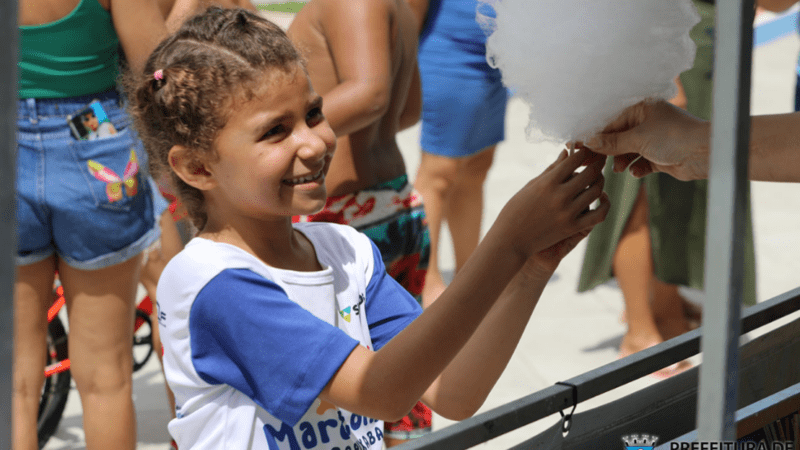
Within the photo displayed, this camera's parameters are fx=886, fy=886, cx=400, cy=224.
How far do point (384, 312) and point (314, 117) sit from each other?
0.38m

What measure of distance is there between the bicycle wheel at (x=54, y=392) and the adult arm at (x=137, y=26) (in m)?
1.27

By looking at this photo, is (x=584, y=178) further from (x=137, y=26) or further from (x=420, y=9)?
(x=420, y=9)

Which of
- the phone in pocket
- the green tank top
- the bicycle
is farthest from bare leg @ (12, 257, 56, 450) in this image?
the bicycle

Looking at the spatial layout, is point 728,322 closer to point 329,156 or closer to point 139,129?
point 329,156

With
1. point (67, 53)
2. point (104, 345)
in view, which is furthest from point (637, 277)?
point (67, 53)

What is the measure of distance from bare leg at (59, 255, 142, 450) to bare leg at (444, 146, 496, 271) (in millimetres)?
1743

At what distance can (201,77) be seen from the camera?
139cm

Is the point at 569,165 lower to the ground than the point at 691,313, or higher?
lower

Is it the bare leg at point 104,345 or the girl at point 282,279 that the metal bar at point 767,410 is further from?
the bare leg at point 104,345

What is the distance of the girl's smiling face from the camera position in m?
1.35

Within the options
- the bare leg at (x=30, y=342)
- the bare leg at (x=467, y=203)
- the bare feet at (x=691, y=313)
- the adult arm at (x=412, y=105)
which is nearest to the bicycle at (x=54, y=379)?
the bare leg at (x=30, y=342)

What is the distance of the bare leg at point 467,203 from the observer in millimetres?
3973

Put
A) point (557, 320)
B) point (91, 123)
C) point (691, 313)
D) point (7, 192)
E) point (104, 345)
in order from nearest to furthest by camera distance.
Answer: point (7, 192)
point (91, 123)
point (104, 345)
point (691, 313)
point (557, 320)

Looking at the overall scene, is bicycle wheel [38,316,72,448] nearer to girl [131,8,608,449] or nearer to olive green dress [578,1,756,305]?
girl [131,8,608,449]
